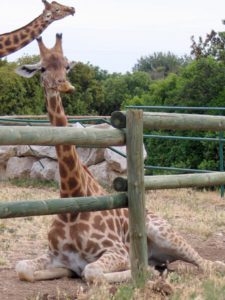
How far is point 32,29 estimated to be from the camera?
9.59 metres

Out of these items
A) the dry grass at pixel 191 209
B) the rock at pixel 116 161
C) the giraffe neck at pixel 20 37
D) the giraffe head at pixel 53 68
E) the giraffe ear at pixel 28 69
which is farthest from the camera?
the rock at pixel 116 161

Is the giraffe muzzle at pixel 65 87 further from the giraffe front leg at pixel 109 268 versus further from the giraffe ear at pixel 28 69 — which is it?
the giraffe front leg at pixel 109 268

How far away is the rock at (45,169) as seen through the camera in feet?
40.4

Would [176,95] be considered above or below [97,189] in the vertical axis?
above

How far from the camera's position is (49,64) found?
5.05 m

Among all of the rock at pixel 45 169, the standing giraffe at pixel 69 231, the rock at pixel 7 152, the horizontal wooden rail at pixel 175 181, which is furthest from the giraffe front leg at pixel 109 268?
the rock at pixel 7 152

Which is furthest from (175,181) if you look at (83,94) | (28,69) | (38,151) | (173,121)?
(83,94)

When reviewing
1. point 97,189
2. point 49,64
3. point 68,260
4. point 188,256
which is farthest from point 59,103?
point 188,256

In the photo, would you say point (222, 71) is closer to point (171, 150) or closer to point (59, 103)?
point (171, 150)

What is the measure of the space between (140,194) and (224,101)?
827 cm

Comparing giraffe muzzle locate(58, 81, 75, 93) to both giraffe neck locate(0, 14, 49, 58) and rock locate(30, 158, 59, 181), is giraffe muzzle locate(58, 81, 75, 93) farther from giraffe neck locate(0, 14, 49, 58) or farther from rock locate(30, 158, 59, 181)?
rock locate(30, 158, 59, 181)

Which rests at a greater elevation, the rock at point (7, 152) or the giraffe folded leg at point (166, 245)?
the rock at point (7, 152)

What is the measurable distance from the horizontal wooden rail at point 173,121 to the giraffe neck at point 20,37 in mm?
5012

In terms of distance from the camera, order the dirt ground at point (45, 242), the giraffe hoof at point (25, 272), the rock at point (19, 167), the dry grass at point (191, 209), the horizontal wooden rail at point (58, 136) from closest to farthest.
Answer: the horizontal wooden rail at point (58, 136) < the dirt ground at point (45, 242) < the giraffe hoof at point (25, 272) < the dry grass at point (191, 209) < the rock at point (19, 167)
